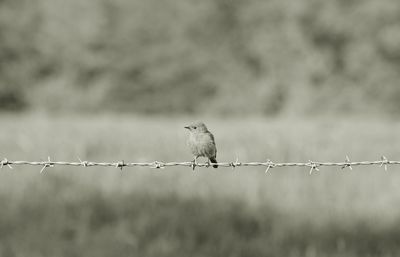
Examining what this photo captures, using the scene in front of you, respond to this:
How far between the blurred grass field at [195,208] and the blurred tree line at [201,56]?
22.2 meters

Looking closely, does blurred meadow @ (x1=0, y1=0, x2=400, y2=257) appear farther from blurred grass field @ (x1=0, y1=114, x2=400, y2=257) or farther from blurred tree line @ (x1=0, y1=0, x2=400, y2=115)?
blurred grass field @ (x1=0, y1=114, x2=400, y2=257)

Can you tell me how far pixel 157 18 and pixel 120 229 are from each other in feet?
89.6

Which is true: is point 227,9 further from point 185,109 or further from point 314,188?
point 314,188

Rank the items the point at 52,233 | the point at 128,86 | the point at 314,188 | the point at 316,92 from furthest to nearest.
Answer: the point at 128,86, the point at 316,92, the point at 314,188, the point at 52,233

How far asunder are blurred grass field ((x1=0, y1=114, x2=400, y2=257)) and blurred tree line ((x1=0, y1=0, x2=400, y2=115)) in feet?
73.0

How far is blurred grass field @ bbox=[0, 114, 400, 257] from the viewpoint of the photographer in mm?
6504

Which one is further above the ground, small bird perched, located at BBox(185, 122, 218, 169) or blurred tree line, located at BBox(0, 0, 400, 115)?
blurred tree line, located at BBox(0, 0, 400, 115)

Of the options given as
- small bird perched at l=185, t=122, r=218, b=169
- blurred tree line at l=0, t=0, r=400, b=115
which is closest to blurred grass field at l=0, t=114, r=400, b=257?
small bird perched at l=185, t=122, r=218, b=169

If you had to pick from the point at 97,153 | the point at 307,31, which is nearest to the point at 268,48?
the point at 307,31

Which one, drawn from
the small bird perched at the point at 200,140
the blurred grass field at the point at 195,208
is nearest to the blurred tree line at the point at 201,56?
the blurred grass field at the point at 195,208

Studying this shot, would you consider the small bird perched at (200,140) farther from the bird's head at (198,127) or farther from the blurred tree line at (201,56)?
the blurred tree line at (201,56)

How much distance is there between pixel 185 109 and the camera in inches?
1383

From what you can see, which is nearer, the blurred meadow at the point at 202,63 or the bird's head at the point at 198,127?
the bird's head at the point at 198,127

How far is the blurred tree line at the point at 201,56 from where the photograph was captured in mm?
31953
